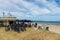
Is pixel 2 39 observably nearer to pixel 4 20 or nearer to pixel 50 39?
pixel 50 39

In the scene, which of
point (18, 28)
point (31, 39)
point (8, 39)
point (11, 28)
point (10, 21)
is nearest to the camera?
point (31, 39)

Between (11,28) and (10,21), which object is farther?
(10,21)

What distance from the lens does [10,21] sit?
34000 millimetres

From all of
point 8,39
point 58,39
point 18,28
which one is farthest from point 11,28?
point 58,39

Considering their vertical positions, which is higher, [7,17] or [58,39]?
[7,17]

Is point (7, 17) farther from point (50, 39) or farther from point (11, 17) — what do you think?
point (50, 39)

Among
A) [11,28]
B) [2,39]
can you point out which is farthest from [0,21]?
[2,39]

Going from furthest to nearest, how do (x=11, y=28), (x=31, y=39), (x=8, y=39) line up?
(x=11, y=28), (x=8, y=39), (x=31, y=39)

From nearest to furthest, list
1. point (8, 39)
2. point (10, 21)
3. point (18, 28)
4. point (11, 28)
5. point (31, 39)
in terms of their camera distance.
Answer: point (31, 39) → point (8, 39) → point (18, 28) → point (11, 28) → point (10, 21)

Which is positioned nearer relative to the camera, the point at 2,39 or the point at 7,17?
the point at 2,39

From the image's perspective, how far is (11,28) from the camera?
977 inches

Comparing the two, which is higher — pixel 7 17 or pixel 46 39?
pixel 7 17

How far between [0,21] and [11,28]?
1134 centimetres

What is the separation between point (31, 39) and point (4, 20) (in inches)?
809
